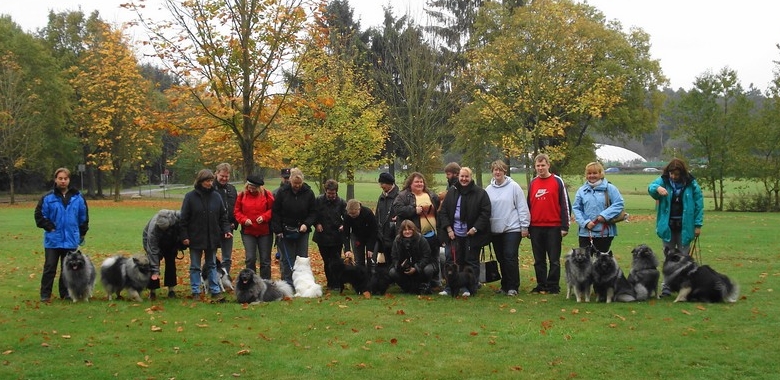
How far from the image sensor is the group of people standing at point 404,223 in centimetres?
998

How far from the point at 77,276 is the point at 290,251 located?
3081mm

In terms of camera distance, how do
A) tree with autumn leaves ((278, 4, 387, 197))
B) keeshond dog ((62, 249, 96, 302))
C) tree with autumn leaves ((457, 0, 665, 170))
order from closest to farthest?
keeshond dog ((62, 249, 96, 302)), tree with autumn leaves ((457, 0, 665, 170)), tree with autumn leaves ((278, 4, 387, 197))

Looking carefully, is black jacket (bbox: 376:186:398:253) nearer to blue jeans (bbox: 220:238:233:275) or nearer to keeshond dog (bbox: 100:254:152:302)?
blue jeans (bbox: 220:238:233:275)

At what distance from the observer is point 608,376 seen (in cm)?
600

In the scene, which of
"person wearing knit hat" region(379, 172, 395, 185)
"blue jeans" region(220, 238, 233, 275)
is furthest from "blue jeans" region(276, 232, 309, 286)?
"person wearing knit hat" region(379, 172, 395, 185)

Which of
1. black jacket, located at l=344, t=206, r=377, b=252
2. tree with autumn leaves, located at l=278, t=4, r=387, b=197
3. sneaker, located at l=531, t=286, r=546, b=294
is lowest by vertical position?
sneaker, located at l=531, t=286, r=546, b=294

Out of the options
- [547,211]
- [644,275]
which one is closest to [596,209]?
[547,211]

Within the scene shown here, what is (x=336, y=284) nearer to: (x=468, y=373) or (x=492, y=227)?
(x=492, y=227)

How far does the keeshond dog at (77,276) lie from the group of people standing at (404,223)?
0.34m

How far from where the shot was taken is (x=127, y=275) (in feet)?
32.9

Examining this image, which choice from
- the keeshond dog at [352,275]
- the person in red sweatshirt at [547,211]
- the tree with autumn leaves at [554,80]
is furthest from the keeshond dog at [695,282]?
the tree with autumn leaves at [554,80]

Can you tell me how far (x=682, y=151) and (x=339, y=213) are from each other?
→ 31.6 meters

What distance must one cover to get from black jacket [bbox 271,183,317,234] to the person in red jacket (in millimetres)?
131

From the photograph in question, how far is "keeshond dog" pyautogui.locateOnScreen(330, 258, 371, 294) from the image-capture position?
420 inches
